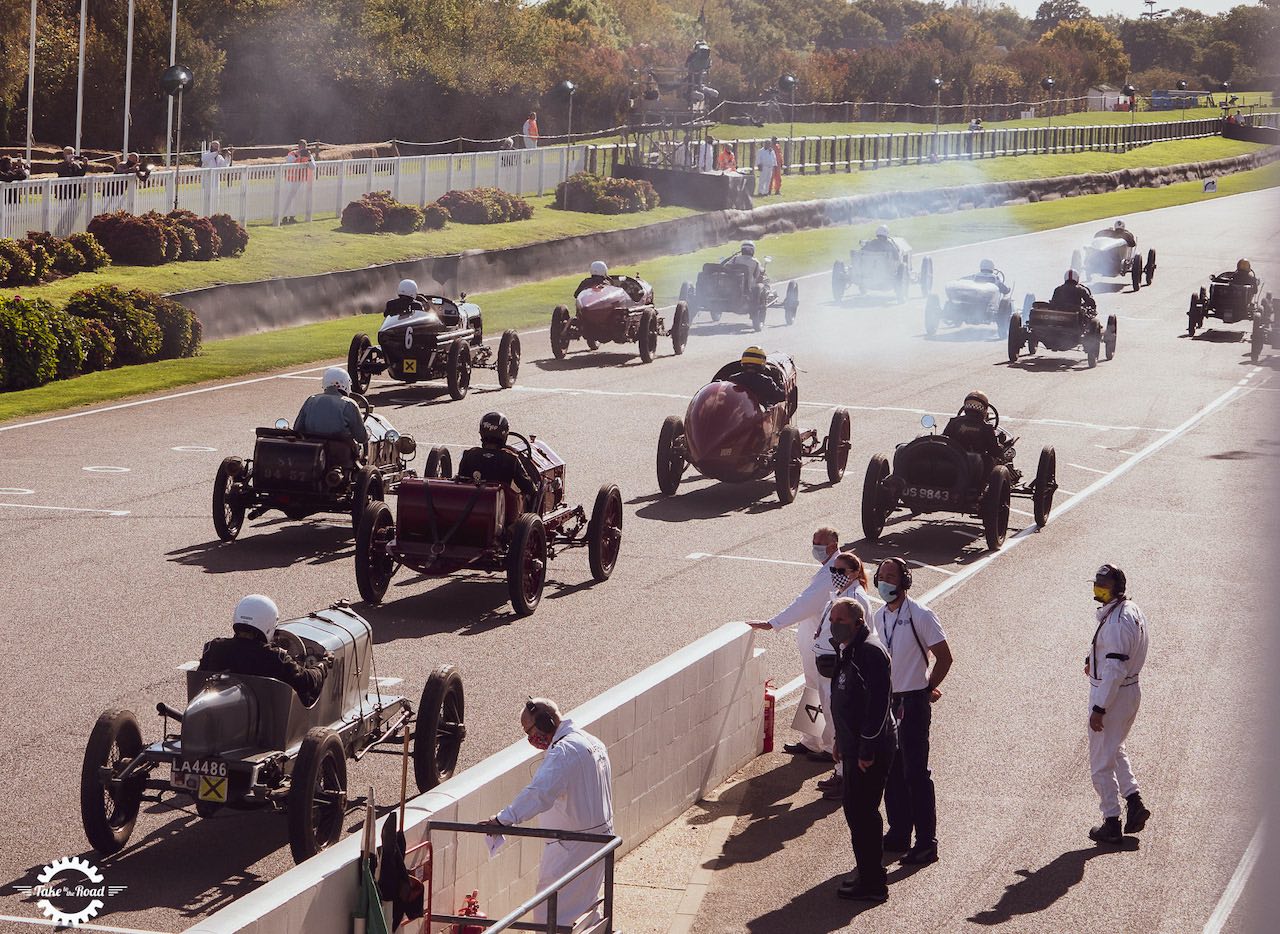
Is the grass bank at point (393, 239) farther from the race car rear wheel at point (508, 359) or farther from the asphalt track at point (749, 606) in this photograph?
the race car rear wheel at point (508, 359)

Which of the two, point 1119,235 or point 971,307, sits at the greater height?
point 1119,235

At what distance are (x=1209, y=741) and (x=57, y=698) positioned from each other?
9.13 metres

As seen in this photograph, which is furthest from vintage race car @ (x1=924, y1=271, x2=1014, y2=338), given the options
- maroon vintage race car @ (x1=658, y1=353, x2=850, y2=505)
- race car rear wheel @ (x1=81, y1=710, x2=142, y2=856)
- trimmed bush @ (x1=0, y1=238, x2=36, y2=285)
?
race car rear wheel @ (x1=81, y1=710, x2=142, y2=856)

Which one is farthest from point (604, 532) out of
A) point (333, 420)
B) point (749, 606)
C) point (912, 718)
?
point (912, 718)

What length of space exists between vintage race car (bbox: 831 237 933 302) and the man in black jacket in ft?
119

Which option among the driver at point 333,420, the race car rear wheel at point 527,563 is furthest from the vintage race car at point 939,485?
the driver at point 333,420

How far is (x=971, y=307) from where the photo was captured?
41.7 meters

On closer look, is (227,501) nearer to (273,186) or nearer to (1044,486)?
(1044,486)

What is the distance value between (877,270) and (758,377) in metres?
24.4

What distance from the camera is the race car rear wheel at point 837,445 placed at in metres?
24.0

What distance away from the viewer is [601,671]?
14.9 m

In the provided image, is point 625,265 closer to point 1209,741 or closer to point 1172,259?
point 1172,259

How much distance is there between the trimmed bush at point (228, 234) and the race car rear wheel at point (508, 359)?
11922 millimetres

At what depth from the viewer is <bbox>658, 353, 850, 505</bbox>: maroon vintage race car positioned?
72.5 feet
